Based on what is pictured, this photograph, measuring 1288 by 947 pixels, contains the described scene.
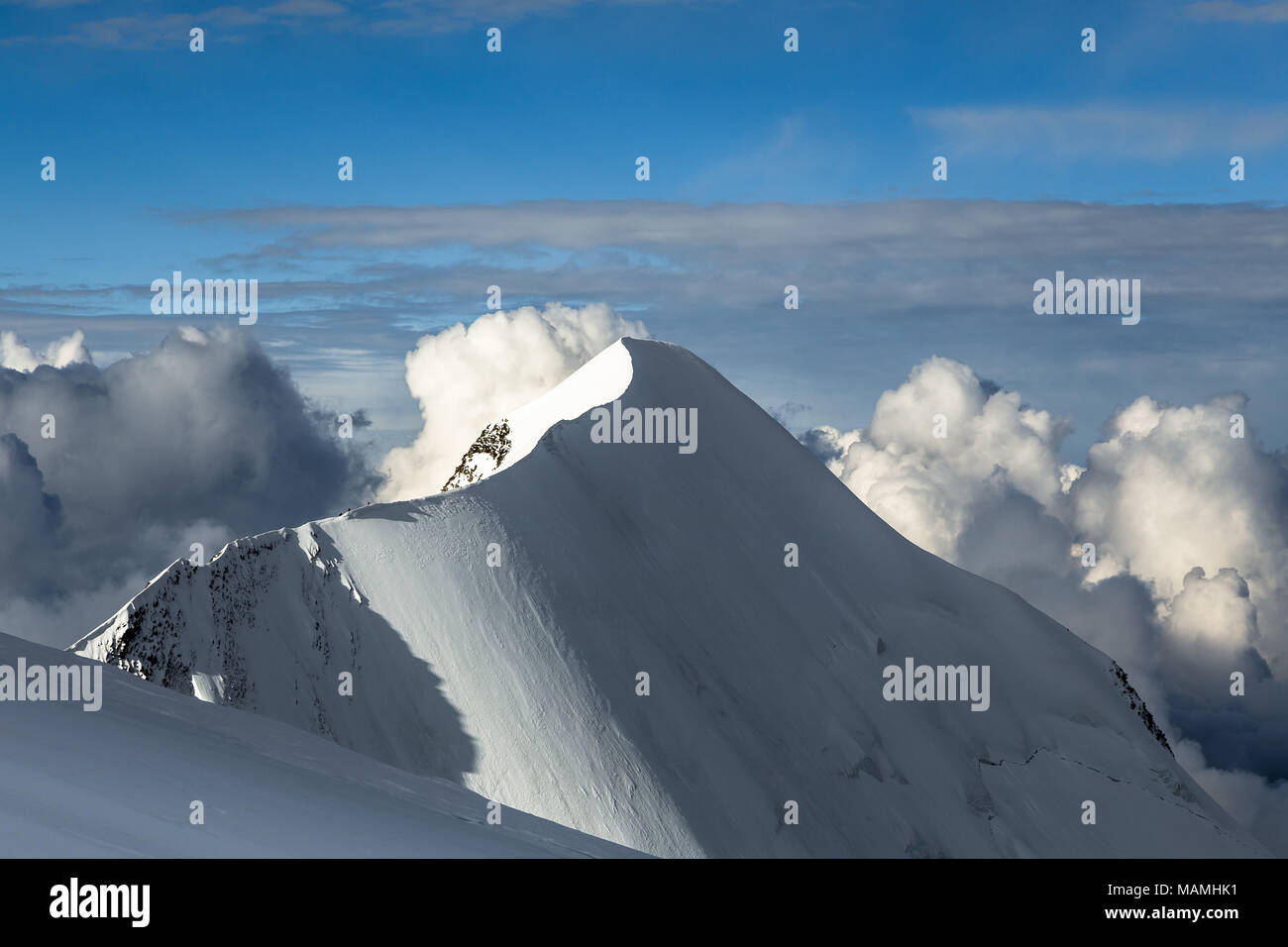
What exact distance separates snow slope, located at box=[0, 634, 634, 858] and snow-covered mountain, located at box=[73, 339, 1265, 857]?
30.5 m

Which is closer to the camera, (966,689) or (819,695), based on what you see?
(819,695)

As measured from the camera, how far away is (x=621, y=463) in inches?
2798

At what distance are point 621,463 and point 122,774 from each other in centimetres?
6015

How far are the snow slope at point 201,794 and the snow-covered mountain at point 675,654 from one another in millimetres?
30534

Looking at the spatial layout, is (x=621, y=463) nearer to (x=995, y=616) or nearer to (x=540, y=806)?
(x=540, y=806)

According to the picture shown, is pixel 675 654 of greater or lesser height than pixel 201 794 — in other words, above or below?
A: above

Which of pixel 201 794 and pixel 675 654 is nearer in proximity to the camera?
pixel 201 794

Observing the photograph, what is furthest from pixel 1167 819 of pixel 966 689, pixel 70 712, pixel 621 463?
pixel 70 712

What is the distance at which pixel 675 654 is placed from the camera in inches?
2429

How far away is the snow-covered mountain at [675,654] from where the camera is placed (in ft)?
160

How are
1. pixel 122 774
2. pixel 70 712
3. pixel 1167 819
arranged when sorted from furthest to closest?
pixel 1167 819 < pixel 70 712 < pixel 122 774

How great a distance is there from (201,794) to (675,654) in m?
51.4

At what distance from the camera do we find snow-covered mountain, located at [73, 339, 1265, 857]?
160ft
